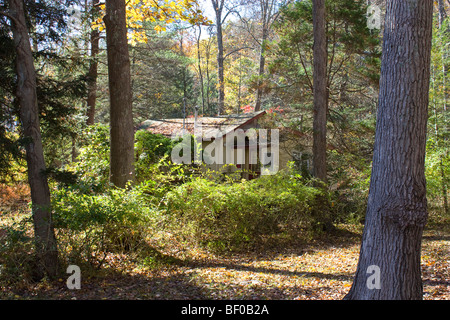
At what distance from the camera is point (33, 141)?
17.4ft

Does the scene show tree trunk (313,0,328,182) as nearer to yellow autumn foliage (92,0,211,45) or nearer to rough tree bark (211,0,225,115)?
yellow autumn foliage (92,0,211,45)

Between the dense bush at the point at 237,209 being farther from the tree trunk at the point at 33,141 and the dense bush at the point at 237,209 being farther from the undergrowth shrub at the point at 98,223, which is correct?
the tree trunk at the point at 33,141

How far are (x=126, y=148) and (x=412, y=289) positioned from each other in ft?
19.6

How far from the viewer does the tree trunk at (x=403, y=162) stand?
3.58m

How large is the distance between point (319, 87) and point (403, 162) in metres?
7.16

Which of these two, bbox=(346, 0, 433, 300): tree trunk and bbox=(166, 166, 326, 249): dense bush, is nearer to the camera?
bbox=(346, 0, 433, 300): tree trunk

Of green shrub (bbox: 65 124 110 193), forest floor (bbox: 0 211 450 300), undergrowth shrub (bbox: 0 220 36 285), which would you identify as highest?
green shrub (bbox: 65 124 110 193)

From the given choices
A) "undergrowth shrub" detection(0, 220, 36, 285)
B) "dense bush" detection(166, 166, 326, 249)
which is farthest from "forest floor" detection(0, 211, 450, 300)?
"dense bush" detection(166, 166, 326, 249)

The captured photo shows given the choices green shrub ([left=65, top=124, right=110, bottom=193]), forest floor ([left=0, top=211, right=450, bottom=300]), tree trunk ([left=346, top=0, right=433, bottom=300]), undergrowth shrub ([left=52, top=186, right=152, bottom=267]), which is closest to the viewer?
tree trunk ([left=346, top=0, right=433, bottom=300])

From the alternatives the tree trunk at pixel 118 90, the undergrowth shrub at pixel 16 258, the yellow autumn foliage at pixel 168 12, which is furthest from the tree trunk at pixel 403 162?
the yellow autumn foliage at pixel 168 12

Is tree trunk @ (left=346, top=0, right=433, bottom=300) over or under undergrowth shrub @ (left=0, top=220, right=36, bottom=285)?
over

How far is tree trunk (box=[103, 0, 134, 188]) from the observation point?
7.48 meters

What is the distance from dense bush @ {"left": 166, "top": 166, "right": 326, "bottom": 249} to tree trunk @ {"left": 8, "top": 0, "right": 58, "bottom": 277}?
279cm
